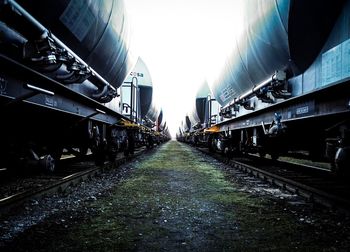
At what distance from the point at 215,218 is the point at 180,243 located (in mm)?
808

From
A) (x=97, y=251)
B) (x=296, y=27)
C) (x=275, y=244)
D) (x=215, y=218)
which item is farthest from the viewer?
(x=296, y=27)

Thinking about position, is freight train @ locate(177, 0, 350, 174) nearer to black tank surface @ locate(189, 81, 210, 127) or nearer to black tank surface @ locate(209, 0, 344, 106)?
black tank surface @ locate(209, 0, 344, 106)

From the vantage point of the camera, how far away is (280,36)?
16.2 ft

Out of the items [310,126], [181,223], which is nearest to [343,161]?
[181,223]

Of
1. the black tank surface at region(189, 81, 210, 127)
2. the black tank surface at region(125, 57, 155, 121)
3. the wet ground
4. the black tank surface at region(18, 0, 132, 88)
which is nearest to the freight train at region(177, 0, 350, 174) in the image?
the wet ground

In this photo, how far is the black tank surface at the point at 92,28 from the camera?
149 inches

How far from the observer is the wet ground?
238cm

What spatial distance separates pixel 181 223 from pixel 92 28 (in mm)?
3342

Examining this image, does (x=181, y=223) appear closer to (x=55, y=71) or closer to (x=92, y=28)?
(x=55, y=71)

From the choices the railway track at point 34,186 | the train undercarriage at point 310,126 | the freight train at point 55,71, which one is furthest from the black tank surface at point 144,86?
the railway track at point 34,186

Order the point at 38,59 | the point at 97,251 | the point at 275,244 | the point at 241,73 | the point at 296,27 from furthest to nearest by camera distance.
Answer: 1. the point at 241,73
2. the point at 296,27
3. the point at 38,59
4. the point at 275,244
5. the point at 97,251

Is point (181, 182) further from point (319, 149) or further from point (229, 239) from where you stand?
point (229, 239)

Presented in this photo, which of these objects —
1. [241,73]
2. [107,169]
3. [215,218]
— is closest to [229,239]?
[215,218]

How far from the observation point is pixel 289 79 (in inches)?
209
